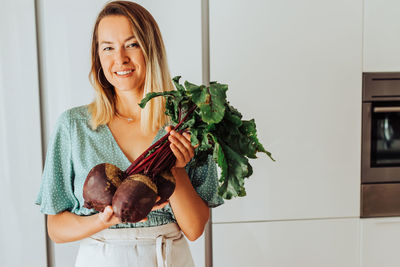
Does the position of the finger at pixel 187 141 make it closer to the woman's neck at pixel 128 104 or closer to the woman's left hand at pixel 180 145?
the woman's left hand at pixel 180 145

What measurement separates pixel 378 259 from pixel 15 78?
65.8 inches

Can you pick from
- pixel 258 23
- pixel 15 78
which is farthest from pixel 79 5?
pixel 258 23

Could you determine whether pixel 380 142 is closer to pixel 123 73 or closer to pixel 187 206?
pixel 187 206

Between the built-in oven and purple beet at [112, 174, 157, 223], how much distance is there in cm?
114

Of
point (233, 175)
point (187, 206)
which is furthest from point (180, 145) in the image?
point (187, 206)

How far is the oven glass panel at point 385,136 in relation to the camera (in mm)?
1571

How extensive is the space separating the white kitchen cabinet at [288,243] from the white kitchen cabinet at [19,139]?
733mm

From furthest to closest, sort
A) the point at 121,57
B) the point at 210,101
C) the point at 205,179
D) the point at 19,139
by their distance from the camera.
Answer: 1. the point at 19,139
2. the point at 205,179
3. the point at 121,57
4. the point at 210,101

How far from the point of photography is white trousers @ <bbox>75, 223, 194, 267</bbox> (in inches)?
36.7

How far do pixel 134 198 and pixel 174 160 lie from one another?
0.15m

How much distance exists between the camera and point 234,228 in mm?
1493

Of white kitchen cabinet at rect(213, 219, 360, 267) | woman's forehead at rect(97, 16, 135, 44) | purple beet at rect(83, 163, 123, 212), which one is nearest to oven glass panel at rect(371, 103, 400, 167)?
white kitchen cabinet at rect(213, 219, 360, 267)

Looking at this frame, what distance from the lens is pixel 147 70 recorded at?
964mm

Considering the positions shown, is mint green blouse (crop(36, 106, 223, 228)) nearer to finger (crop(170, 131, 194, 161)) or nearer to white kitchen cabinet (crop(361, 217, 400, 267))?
finger (crop(170, 131, 194, 161))
